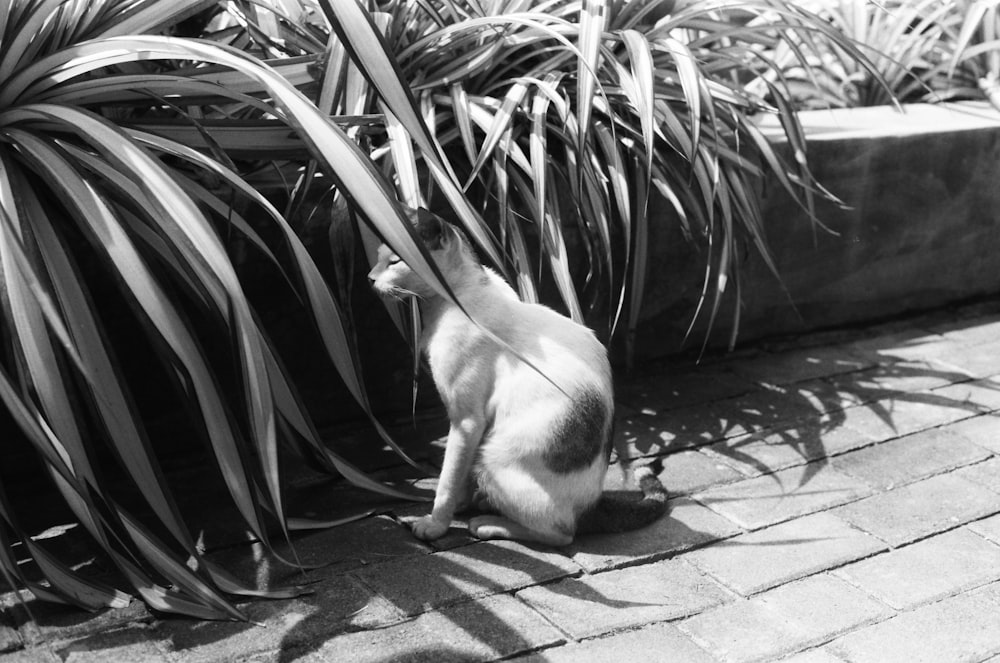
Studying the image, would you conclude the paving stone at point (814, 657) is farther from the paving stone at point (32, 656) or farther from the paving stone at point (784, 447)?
the paving stone at point (32, 656)

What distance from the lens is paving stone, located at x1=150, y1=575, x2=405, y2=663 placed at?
2.23m

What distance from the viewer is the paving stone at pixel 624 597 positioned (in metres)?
2.41

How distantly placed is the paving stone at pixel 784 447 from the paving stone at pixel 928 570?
0.51 m

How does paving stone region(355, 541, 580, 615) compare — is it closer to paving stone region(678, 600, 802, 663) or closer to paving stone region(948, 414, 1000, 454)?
paving stone region(678, 600, 802, 663)

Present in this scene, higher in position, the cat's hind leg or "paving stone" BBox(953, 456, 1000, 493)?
the cat's hind leg

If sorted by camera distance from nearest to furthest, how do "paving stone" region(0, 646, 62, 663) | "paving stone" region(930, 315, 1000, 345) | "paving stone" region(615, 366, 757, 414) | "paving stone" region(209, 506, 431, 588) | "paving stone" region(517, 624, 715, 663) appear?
"paving stone" region(0, 646, 62, 663) < "paving stone" region(517, 624, 715, 663) < "paving stone" region(209, 506, 431, 588) < "paving stone" region(615, 366, 757, 414) < "paving stone" region(930, 315, 1000, 345)

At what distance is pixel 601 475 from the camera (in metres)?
2.67

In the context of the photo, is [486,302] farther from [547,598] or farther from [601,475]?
[547,598]

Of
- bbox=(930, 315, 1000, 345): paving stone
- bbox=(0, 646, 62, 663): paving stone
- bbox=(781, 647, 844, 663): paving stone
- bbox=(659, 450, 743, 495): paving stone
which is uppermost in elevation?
bbox=(0, 646, 62, 663): paving stone

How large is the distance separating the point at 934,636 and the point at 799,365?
5.33ft

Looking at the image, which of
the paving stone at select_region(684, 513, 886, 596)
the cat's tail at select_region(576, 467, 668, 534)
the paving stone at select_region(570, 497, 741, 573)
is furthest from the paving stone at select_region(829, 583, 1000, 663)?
the cat's tail at select_region(576, 467, 668, 534)

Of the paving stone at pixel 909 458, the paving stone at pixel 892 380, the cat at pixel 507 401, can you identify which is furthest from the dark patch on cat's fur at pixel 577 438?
the paving stone at pixel 892 380

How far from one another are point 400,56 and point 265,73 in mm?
1123

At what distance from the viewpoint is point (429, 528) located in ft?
8.79
